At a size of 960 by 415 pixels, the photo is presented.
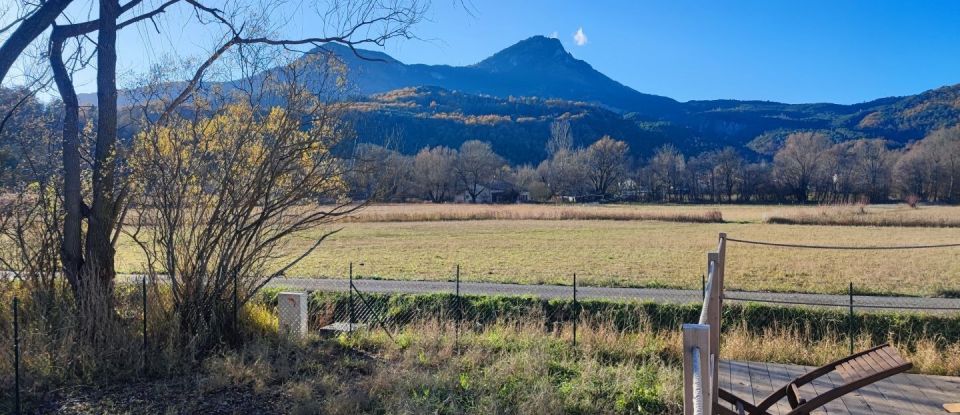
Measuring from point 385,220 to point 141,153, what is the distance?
39109mm

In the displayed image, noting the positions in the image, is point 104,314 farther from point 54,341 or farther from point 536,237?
point 536,237

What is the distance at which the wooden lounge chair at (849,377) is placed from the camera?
3938 millimetres

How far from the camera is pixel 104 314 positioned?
19.4 feet

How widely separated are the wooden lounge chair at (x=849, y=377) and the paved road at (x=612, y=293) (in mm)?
8026

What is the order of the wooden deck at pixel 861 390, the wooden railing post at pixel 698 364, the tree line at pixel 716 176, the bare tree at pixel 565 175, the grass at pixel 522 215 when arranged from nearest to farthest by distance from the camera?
the wooden railing post at pixel 698 364 → the wooden deck at pixel 861 390 → the grass at pixel 522 215 → the tree line at pixel 716 176 → the bare tree at pixel 565 175

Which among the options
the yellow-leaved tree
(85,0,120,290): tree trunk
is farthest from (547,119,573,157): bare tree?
(85,0,120,290): tree trunk

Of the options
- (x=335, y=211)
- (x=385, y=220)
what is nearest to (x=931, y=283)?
(x=335, y=211)

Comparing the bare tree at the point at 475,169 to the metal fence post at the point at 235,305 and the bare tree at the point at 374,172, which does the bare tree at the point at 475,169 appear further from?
the metal fence post at the point at 235,305

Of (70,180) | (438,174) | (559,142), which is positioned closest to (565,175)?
(559,142)

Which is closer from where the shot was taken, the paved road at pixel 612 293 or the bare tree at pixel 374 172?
the bare tree at pixel 374 172

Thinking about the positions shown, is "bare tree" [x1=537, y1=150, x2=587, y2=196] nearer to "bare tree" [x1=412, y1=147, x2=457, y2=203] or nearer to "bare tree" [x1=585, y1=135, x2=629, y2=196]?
"bare tree" [x1=585, y1=135, x2=629, y2=196]

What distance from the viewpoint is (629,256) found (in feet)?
76.2

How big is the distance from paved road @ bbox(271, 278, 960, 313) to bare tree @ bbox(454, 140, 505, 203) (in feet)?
265

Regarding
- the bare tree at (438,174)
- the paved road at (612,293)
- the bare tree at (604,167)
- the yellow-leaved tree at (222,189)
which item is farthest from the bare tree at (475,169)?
the yellow-leaved tree at (222,189)
